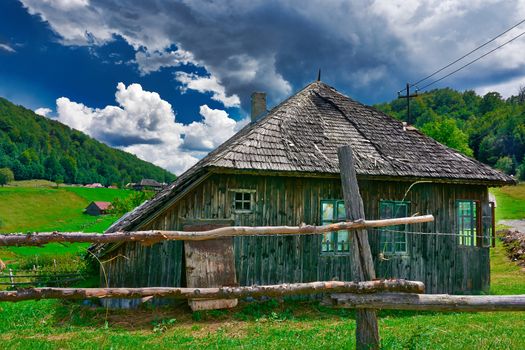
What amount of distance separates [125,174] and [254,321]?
142911 mm

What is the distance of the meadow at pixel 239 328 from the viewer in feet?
21.0

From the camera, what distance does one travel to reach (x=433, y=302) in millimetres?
4695

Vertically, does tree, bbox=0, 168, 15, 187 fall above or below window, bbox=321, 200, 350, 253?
above

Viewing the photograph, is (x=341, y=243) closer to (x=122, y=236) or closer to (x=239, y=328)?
(x=239, y=328)

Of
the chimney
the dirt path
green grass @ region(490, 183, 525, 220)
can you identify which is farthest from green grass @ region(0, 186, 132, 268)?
green grass @ region(490, 183, 525, 220)

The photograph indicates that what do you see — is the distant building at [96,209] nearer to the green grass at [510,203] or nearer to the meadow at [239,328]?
the green grass at [510,203]

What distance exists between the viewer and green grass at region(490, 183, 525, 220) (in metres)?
39.2

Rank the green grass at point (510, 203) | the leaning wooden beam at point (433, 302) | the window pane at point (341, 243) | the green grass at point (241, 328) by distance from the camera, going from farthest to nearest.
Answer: the green grass at point (510, 203)
the window pane at point (341, 243)
the green grass at point (241, 328)
the leaning wooden beam at point (433, 302)

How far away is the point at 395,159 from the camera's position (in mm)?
11609

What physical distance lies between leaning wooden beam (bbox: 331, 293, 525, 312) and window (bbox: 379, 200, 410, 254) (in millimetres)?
6820

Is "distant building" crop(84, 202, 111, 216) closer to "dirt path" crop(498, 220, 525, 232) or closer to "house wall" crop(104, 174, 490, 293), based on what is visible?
"dirt path" crop(498, 220, 525, 232)

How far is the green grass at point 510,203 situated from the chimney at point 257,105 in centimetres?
3101

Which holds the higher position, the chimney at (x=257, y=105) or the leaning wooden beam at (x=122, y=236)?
the chimney at (x=257, y=105)

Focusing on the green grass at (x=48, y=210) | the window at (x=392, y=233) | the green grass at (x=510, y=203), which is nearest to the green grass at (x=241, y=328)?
the window at (x=392, y=233)
